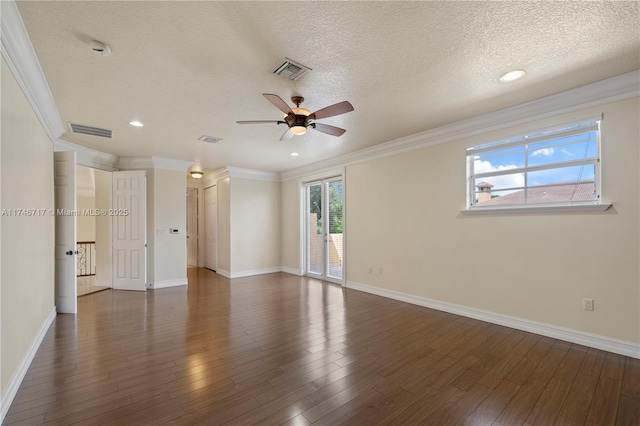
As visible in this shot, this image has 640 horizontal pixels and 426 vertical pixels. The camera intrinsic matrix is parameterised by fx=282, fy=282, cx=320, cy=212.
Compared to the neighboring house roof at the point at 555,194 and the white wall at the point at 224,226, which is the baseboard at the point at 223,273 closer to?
the white wall at the point at 224,226

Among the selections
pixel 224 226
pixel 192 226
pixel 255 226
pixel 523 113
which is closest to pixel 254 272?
pixel 255 226

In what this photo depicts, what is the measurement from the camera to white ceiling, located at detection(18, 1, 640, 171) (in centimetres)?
184

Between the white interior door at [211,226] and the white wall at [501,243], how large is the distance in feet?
12.9

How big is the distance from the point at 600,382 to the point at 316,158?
196 inches

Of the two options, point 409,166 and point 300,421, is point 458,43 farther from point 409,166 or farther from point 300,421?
point 300,421

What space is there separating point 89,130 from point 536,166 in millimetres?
5885

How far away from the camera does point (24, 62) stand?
2182 mm

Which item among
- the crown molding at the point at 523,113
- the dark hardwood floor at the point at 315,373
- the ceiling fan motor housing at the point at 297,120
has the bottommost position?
the dark hardwood floor at the point at 315,373

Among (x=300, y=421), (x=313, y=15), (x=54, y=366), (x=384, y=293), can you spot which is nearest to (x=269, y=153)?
(x=384, y=293)

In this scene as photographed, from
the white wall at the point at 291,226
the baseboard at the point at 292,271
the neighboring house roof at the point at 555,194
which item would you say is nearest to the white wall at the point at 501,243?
the neighboring house roof at the point at 555,194

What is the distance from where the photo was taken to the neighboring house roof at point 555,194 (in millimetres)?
3002

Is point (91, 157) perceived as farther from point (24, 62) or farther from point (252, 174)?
point (24, 62)

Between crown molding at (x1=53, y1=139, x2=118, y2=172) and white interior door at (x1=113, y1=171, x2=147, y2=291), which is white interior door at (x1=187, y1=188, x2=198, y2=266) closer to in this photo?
crown molding at (x1=53, y1=139, x2=118, y2=172)

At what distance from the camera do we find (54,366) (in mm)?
2539
